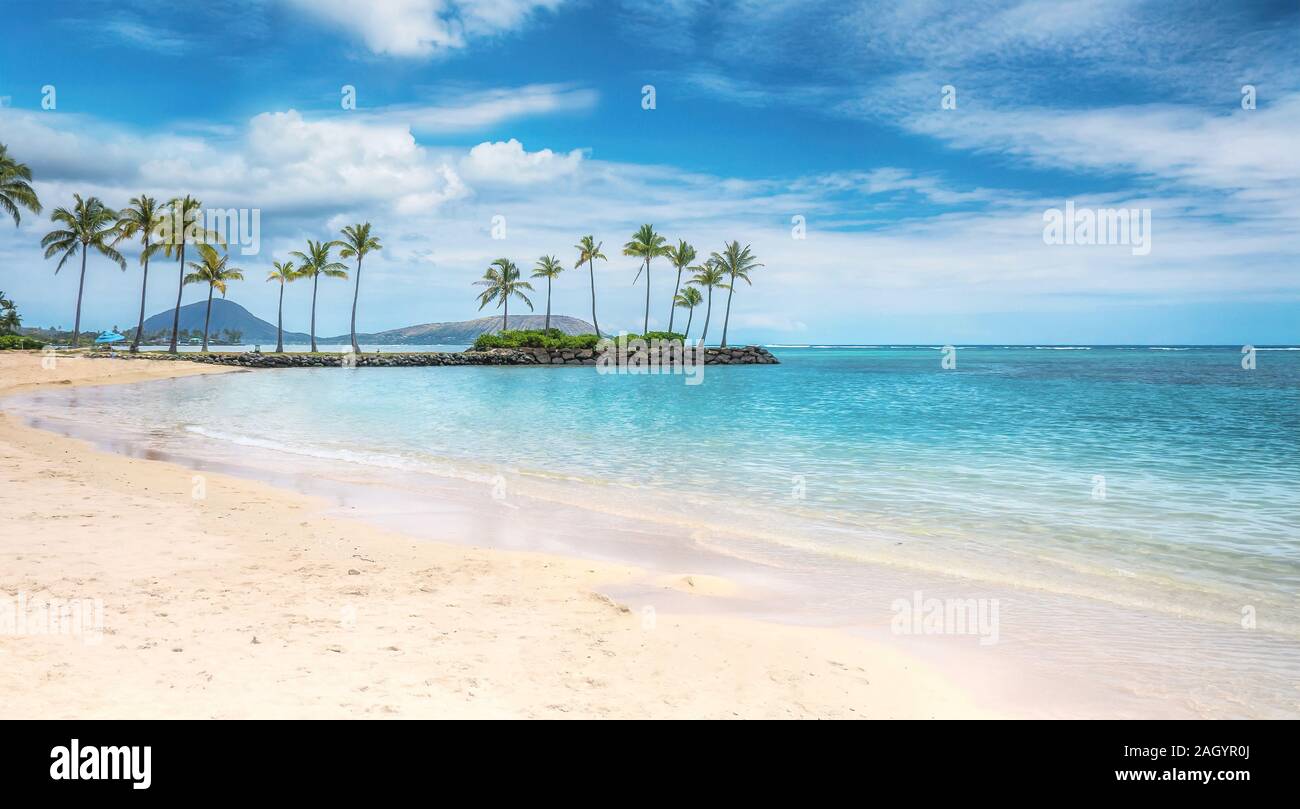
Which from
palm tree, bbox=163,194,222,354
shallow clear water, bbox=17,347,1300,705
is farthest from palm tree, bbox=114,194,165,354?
shallow clear water, bbox=17,347,1300,705

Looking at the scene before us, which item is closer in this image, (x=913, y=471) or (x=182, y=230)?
(x=913, y=471)

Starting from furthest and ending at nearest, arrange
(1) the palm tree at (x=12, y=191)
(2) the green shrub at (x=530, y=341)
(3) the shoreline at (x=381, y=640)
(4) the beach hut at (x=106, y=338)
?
1. (2) the green shrub at (x=530, y=341)
2. (4) the beach hut at (x=106, y=338)
3. (1) the palm tree at (x=12, y=191)
4. (3) the shoreline at (x=381, y=640)

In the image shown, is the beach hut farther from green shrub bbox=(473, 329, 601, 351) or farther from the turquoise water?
the turquoise water

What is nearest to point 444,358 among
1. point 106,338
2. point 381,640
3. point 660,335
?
point 660,335

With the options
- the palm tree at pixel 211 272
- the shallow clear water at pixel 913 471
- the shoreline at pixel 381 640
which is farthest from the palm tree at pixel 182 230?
the shoreline at pixel 381 640

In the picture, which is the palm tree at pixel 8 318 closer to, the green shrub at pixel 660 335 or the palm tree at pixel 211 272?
the palm tree at pixel 211 272

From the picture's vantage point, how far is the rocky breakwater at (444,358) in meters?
69.1

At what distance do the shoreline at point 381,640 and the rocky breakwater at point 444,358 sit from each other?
66.2m

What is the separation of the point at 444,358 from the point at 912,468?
7197cm

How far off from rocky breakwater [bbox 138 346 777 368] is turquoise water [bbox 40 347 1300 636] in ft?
121

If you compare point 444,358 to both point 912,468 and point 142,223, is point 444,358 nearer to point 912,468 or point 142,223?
point 142,223

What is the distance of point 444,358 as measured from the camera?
8125cm

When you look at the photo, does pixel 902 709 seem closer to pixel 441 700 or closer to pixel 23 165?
pixel 441 700

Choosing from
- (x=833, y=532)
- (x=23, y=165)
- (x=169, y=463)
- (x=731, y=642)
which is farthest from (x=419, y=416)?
(x=23, y=165)
